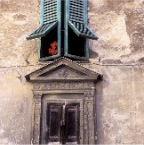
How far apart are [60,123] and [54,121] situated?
0.57ft

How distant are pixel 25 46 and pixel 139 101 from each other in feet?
9.86

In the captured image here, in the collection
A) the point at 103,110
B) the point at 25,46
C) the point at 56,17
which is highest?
the point at 56,17

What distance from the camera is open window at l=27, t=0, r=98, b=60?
8922 millimetres

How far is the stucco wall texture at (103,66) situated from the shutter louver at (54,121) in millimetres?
417

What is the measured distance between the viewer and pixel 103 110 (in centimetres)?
847

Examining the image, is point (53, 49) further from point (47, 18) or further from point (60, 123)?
point (60, 123)

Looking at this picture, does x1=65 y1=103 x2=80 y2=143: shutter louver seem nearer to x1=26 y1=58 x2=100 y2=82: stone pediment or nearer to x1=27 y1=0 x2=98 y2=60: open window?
x1=26 y1=58 x2=100 y2=82: stone pediment

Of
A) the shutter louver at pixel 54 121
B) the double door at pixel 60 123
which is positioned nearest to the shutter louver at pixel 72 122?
the double door at pixel 60 123

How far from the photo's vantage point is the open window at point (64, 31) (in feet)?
29.3

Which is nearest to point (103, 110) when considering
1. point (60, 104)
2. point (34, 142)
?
point (60, 104)

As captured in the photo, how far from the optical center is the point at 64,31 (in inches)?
358

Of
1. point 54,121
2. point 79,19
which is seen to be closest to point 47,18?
point 79,19

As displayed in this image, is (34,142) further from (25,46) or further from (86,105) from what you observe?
(25,46)

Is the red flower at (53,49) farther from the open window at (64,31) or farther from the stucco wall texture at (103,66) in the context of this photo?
the stucco wall texture at (103,66)
